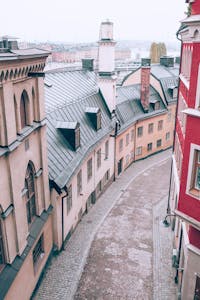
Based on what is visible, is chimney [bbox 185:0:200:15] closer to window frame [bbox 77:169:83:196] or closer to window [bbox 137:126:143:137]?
window frame [bbox 77:169:83:196]

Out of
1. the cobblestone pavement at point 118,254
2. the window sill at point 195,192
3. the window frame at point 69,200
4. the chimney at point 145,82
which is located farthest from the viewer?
the chimney at point 145,82

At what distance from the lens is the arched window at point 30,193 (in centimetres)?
1686

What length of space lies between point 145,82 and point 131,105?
130 inches

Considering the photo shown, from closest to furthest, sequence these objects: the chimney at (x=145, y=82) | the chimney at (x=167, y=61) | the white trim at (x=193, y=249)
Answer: the white trim at (x=193, y=249) → the chimney at (x=145, y=82) → the chimney at (x=167, y=61)

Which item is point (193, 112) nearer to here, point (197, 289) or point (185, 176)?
point (185, 176)

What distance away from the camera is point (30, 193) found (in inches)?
687

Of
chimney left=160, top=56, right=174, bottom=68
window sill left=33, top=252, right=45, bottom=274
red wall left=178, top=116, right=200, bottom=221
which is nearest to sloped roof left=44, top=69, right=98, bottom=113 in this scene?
window sill left=33, top=252, right=45, bottom=274

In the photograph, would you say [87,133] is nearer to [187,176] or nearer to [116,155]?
[116,155]

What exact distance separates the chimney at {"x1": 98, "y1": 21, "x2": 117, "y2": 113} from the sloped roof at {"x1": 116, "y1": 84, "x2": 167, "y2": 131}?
9.42 ft

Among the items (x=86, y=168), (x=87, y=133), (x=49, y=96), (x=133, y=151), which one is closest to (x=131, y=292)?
(x=86, y=168)

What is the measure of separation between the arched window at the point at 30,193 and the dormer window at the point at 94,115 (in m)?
12.6

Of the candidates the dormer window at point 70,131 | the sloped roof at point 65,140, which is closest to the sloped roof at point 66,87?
the sloped roof at point 65,140

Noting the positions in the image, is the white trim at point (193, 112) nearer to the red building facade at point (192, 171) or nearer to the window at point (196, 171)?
the red building facade at point (192, 171)

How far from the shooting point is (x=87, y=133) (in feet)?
90.4
